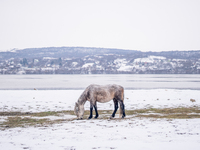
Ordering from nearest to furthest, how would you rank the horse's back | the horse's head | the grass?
the grass → the horse's head → the horse's back

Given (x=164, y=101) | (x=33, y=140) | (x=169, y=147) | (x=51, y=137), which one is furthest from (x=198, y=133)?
(x=164, y=101)

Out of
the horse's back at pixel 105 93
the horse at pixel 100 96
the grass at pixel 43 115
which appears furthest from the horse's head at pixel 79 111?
the horse's back at pixel 105 93

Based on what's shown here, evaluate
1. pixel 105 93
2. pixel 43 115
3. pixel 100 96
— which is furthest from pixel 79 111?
pixel 43 115

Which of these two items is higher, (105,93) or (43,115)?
(105,93)

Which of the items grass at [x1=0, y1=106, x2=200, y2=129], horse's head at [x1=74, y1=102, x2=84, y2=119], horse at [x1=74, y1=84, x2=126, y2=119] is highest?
horse at [x1=74, y1=84, x2=126, y2=119]

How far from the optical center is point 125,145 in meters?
7.86

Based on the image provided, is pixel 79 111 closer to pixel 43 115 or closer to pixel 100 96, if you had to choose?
pixel 100 96

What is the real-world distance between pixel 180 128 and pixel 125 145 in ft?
11.2

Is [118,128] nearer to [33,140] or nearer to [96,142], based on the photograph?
[96,142]

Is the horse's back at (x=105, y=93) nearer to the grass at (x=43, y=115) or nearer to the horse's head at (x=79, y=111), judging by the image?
the horse's head at (x=79, y=111)

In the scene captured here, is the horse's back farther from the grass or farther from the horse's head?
the grass

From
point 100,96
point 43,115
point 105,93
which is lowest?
point 43,115

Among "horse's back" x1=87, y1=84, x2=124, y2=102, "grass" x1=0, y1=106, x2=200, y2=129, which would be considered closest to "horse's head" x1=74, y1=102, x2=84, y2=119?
"grass" x1=0, y1=106, x2=200, y2=129

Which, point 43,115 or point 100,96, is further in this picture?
point 43,115
